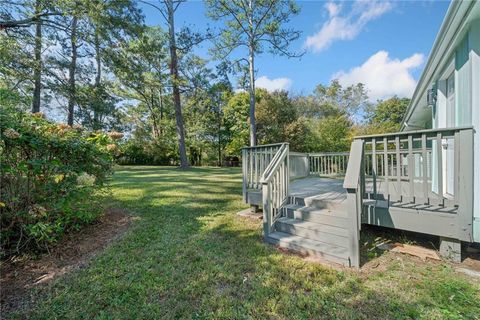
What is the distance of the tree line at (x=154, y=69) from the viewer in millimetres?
8891

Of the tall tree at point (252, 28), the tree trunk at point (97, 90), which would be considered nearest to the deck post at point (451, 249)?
the tall tree at point (252, 28)

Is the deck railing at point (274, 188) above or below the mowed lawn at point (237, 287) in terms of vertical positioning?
above

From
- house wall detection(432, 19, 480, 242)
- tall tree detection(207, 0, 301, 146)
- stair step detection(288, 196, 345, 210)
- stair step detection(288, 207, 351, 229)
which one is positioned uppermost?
tall tree detection(207, 0, 301, 146)

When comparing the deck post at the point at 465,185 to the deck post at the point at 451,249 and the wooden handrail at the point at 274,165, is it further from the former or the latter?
the wooden handrail at the point at 274,165

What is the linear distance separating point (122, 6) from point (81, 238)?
9466 mm

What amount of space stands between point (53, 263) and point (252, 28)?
1297cm

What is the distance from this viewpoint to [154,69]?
17.2 meters

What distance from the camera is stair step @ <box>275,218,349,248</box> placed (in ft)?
10.2

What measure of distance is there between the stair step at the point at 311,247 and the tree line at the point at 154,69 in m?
3.70

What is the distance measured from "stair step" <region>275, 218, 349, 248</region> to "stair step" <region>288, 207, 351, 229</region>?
0.06m

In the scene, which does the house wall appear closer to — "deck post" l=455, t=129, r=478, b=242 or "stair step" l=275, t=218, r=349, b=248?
"deck post" l=455, t=129, r=478, b=242

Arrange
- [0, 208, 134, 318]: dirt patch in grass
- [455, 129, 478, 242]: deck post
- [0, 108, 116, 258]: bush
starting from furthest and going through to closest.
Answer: [0, 108, 116, 258]: bush, [455, 129, 478, 242]: deck post, [0, 208, 134, 318]: dirt patch in grass

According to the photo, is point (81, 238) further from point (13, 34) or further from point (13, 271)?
point (13, 34)

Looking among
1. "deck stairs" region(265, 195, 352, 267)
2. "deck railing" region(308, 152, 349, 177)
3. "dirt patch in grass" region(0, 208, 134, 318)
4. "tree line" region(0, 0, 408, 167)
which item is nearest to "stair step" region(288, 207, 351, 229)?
"deck stairs" region(265, 195, 352, 267)
